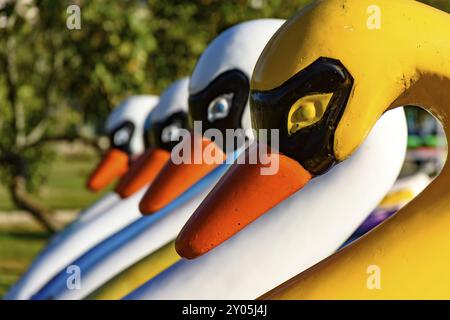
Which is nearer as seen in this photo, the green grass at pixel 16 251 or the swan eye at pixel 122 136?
the swan eye at pixel 122 136

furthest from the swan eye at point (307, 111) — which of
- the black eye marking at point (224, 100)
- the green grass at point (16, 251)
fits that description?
the green grass at point (16, 251)

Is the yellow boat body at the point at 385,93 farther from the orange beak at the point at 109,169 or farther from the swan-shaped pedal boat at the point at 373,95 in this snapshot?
the orange beak at the point at 109,169

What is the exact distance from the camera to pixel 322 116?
173 cm

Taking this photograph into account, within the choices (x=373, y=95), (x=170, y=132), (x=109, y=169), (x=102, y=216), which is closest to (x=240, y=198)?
(x=373, y=95)

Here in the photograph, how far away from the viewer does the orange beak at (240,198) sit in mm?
1791

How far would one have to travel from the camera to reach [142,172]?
3988 millimetres

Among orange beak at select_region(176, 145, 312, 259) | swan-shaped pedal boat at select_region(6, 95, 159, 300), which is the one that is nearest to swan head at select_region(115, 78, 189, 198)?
swan-shaped pedal boat at select_region(6, 95, 159, 300)

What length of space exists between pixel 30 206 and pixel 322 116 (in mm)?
6449

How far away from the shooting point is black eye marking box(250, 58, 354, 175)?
170cm

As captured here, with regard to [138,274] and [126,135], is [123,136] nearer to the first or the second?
[126,135]

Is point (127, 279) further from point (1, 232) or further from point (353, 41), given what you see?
point (1, 232)

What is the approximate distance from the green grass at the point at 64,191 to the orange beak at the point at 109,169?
3.67 meters

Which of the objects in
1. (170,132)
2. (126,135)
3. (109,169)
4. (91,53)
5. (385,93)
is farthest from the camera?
(91,53)

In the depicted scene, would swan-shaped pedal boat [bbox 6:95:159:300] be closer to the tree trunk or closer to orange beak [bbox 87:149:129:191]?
orange beak [bbox 87:149:129:191]
